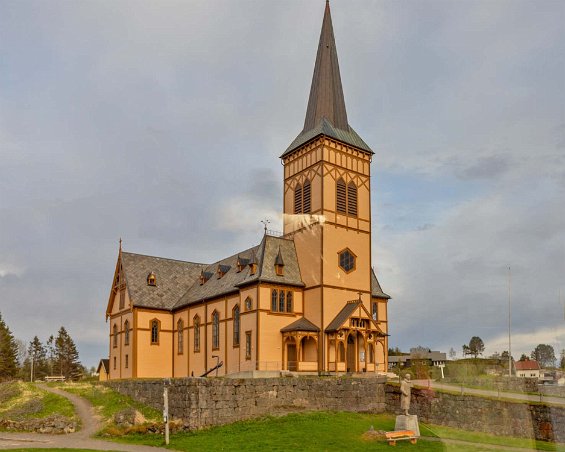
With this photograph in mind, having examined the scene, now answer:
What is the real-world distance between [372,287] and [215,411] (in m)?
25.4

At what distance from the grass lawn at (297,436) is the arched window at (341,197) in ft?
62.3

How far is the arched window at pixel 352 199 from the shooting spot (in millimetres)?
50562

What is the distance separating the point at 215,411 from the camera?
32.4 meters

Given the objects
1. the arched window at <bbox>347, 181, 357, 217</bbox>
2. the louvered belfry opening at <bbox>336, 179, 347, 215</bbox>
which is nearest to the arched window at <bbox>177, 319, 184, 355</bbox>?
the louvered belfry opening at <bbox>336, 179, 347, 215</bbox>

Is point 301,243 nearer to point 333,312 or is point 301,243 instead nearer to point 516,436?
point 333,312

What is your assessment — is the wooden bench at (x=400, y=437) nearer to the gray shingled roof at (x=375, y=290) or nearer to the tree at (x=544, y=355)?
the tree at (x=544, y=355)

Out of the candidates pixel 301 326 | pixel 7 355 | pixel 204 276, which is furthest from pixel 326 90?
pixel 7 355

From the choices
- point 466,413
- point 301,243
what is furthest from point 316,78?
point 466,413

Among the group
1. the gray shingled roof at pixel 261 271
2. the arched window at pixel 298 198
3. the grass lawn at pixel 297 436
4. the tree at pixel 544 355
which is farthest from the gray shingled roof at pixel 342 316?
the tree at pixel 544 355

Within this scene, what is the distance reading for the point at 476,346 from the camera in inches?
269

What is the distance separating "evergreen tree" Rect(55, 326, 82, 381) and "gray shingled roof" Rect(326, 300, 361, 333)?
8033 cm

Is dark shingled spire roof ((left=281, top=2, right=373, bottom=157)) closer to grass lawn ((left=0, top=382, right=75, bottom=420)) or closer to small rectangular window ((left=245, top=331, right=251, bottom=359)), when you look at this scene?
small rectangular window ((left=245, top=331, right=251, bottom=359))

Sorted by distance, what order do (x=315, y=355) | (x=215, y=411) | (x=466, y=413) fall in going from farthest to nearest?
(x=315, y=355), (x=215, y=411), (x=466, y=413)

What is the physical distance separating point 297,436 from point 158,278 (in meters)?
39.8
